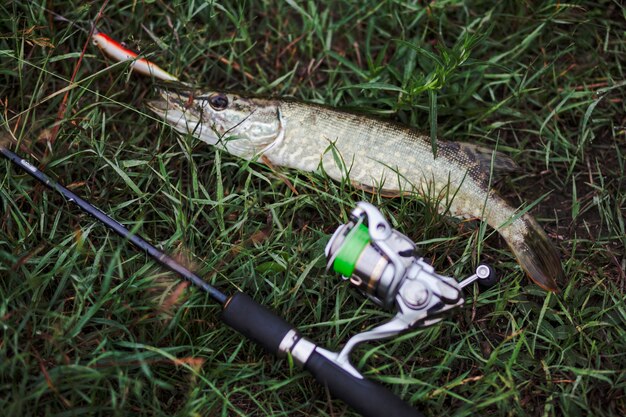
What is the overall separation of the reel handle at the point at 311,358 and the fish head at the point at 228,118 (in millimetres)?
964

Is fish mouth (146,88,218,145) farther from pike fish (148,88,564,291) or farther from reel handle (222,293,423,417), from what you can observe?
reel handle (222,293,423,417)

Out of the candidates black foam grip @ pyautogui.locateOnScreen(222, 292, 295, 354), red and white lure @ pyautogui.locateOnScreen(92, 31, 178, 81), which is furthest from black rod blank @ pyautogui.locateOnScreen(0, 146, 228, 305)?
red and white lure @ pyautogui.locateOnScreen(92, 31, 178, 81)

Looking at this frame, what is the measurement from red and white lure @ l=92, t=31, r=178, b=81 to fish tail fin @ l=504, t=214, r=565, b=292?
2174 mm

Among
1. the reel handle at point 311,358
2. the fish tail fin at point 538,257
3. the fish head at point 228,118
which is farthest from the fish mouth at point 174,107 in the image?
the fish tail fin at point 538,257

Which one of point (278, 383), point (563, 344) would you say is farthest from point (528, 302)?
point (278, 383)

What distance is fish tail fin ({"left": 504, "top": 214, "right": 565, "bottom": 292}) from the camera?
Result: 9.37 ft

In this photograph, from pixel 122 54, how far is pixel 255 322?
5.81 feet

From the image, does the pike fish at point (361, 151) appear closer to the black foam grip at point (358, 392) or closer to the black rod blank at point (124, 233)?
the black rod blank at point (124, 233)

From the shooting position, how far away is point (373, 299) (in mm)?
2535

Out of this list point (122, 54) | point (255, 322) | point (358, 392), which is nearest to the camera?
point (358, 392)

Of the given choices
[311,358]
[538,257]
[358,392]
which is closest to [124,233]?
[311,358]

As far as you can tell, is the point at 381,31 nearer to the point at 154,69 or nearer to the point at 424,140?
the point at 424,140

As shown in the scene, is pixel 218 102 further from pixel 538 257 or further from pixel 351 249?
pixel 538 257

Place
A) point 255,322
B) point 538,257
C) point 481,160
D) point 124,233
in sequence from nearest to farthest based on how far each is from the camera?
1. point 255,322
2. point 124,233
3. point 538,257
4. point 481,160
